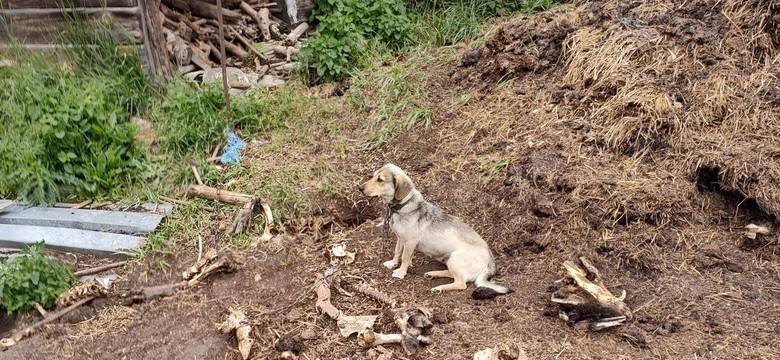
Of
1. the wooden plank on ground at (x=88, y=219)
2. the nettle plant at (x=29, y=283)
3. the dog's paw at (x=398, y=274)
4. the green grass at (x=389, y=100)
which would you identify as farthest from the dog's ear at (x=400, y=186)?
the nettle plant at (x=29, y=283)

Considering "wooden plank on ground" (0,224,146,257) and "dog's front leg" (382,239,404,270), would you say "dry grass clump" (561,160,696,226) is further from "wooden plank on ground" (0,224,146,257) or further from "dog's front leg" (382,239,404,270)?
"wooden plank on ground" (0,224,146,257)

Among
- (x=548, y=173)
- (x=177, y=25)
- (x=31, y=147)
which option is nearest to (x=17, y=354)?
(x=31, y=147)

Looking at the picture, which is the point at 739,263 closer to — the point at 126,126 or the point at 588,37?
the point at 588,37

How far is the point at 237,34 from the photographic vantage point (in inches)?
330

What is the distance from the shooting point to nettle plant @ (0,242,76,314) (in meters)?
4.92

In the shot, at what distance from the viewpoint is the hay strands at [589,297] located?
4.06m

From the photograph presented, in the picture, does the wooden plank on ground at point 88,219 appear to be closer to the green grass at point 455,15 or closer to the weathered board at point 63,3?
the weathered board at point 63,3

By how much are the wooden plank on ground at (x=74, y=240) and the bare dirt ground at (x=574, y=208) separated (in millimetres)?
298

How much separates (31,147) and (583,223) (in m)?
4.66

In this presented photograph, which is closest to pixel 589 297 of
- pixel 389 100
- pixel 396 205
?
pixel 396 205

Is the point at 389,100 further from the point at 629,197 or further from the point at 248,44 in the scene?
the point at 629,197

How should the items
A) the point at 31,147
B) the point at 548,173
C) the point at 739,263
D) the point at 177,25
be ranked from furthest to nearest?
1. the point at 177,25
2. the point at 31,147
3. the point at 548,173
4. the point at 739,263

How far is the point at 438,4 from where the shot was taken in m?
8.37

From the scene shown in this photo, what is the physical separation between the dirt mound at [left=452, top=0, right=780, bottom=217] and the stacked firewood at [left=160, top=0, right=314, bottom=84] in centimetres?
287
